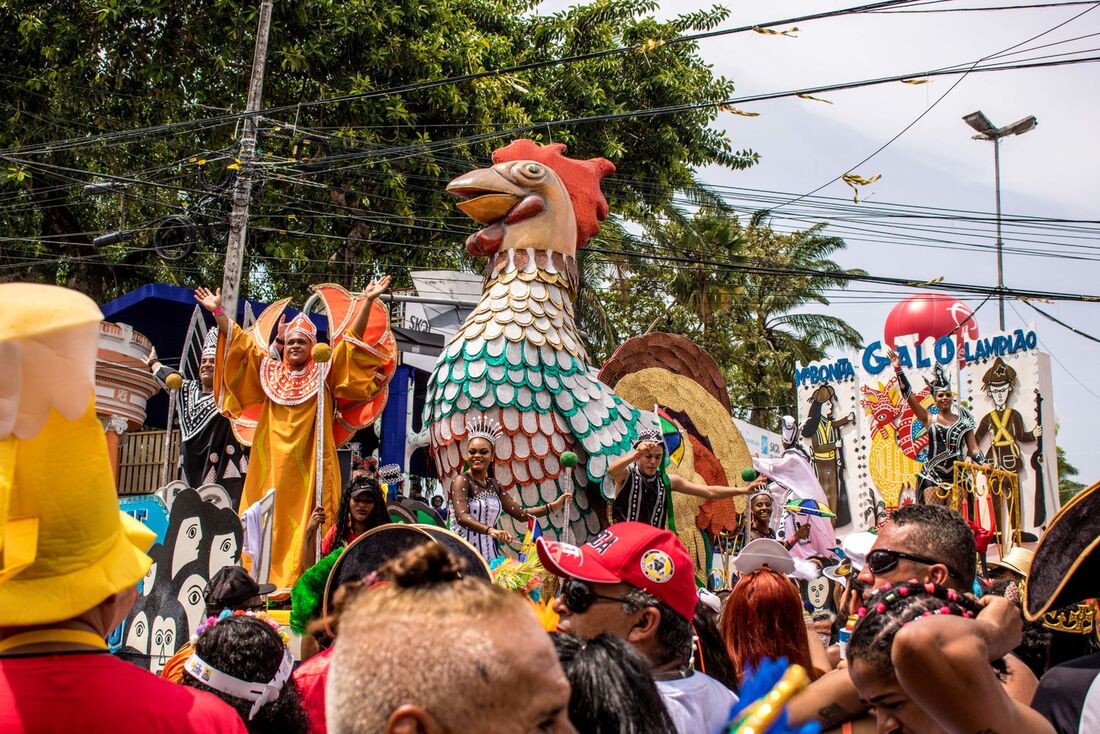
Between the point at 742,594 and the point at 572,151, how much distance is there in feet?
59.1

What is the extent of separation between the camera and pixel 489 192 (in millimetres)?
8578

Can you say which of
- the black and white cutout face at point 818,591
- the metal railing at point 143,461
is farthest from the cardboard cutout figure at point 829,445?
the metal railing at point 143,461

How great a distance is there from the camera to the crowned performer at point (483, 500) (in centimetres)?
733

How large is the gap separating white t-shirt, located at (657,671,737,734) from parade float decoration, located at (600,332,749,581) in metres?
6.73

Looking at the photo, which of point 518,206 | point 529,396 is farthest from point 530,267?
point 529,396

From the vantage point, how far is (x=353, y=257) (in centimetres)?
1966

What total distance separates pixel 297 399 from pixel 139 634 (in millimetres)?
2565

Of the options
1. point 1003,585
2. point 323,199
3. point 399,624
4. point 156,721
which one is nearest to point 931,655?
point 399,624

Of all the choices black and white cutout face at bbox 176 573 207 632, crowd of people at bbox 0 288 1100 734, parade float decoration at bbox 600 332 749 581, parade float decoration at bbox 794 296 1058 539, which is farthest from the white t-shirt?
parade float decoration at bbox 794 296 1058 539

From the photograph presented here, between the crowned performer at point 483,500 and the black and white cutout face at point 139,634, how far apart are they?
6.42 feet

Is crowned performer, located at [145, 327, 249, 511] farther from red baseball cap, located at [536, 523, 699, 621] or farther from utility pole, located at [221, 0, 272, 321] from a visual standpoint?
red baseball cap, located at [536, 523, 699, 621]

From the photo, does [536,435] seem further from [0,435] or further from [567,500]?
[0,435]

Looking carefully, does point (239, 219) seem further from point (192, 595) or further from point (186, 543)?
point (192, 595)

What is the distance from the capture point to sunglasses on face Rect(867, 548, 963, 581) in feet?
9.86
